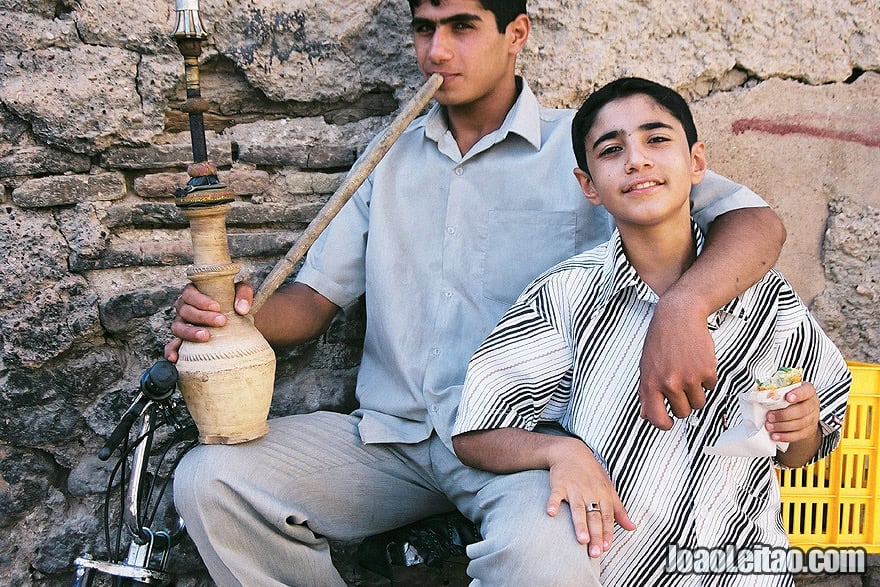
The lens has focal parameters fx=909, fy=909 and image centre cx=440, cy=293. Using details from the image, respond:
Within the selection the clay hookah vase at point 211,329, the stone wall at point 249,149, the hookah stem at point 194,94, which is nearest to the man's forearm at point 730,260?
the stone wall at point 249,149

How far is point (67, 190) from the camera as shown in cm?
215

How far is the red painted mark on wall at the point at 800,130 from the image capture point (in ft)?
8.24

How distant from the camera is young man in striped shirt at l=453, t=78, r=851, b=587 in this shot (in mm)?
1716

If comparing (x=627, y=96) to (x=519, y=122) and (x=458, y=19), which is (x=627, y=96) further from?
(x=458, y=19)

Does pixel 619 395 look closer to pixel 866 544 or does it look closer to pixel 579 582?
pixel 579 582

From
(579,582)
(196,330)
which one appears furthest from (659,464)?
(196,330)

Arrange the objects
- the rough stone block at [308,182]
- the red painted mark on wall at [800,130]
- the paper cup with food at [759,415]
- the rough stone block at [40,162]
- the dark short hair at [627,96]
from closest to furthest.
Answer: the paper cup with food at [759,415]
the dark short hair at [627,96]
the rough stone block at [40,162]
the rough stone block at [308,182]
the red painted mark on wall at [800,130]

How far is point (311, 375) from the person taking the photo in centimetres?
241

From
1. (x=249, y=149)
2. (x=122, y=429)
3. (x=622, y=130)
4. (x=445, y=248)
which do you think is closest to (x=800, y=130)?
(x=622, y=130)

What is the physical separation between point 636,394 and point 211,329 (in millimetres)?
843

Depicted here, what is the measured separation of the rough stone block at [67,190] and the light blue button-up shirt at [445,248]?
1.64 feet

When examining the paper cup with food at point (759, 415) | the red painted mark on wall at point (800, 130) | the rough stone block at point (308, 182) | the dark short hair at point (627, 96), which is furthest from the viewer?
the red painted mark on wall at point (800, 130)

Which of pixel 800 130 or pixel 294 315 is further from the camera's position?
pixel 800 130

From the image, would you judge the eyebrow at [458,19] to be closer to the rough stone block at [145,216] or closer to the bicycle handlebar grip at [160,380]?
the rough stone block at [145,216]
